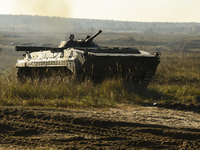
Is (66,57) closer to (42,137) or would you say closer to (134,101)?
(134,101)

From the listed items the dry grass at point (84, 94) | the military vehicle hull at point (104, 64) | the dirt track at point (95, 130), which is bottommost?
the dirt track at point (95, 130)

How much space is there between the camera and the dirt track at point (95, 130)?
164 inches

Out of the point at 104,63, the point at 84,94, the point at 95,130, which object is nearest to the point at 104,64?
the point at 104,63

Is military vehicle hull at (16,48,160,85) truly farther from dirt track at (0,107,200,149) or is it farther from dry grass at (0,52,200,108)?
dirt track at (0,107,200,149)

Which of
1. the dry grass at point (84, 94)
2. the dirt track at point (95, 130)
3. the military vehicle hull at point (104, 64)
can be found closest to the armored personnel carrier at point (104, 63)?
the military vehicle hull at point (104, 64)

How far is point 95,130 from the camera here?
4762mm

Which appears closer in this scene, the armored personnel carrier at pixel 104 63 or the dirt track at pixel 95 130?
the dirt track at pixel 95 130

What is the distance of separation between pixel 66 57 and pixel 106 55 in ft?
5.34

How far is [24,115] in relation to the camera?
213 inches

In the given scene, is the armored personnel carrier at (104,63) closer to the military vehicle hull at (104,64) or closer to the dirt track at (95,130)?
the military vehicle hull at (104,64)

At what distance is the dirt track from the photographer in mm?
4176

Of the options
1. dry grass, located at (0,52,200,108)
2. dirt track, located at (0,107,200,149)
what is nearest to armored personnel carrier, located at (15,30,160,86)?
dry grass, located at (0,52,200,108)

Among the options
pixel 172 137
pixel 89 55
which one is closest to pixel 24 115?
pixel 172 137

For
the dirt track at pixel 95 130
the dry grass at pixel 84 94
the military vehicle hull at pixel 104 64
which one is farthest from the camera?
the military vehicle hull at pixel 104 64
